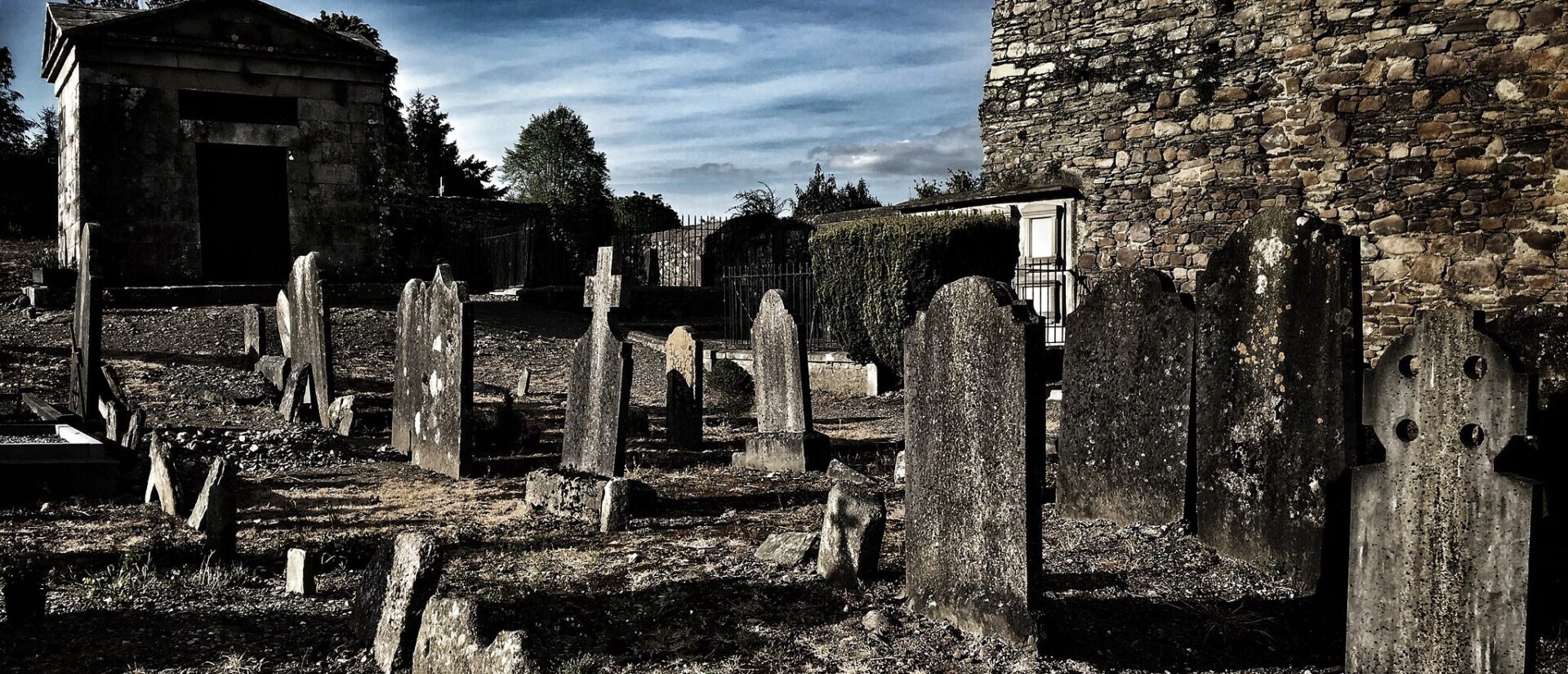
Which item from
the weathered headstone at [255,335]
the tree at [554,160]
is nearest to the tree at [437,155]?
the tree at [554,160]

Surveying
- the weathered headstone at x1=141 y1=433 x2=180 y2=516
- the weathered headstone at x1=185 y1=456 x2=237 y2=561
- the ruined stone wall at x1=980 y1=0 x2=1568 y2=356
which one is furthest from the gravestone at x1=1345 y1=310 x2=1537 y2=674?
the ruined stone wall at x1=980 y1=0 x2=1568 y2=356

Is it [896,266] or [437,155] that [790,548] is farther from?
[437,155]

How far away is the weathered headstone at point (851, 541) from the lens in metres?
4.92

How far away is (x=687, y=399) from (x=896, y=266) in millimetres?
4214

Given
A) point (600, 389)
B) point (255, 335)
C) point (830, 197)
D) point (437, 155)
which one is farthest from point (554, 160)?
point (600, 389)

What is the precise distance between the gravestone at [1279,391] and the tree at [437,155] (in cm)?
3864

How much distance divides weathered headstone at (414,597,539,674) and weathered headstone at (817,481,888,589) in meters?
1.90

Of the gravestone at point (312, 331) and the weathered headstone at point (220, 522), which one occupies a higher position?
the gravestone at point (312, 331)

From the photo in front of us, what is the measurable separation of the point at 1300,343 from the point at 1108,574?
4.52ft

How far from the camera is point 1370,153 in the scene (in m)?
11.0

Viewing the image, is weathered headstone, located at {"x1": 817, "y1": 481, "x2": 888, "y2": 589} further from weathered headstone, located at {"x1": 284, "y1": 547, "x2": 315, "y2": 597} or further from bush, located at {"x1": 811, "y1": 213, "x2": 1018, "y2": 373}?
bush, located at {"x1": 811, "y1": 213, "x2": 1018, "y2": 373}

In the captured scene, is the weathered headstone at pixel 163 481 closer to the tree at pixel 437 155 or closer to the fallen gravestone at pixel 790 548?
the fallen gravestone at pixel 790 548

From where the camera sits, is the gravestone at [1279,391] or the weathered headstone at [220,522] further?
the weathered headstone at [220,522]

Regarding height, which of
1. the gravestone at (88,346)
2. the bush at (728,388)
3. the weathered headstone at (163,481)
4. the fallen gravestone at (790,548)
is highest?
the gravestone at (88,346)
